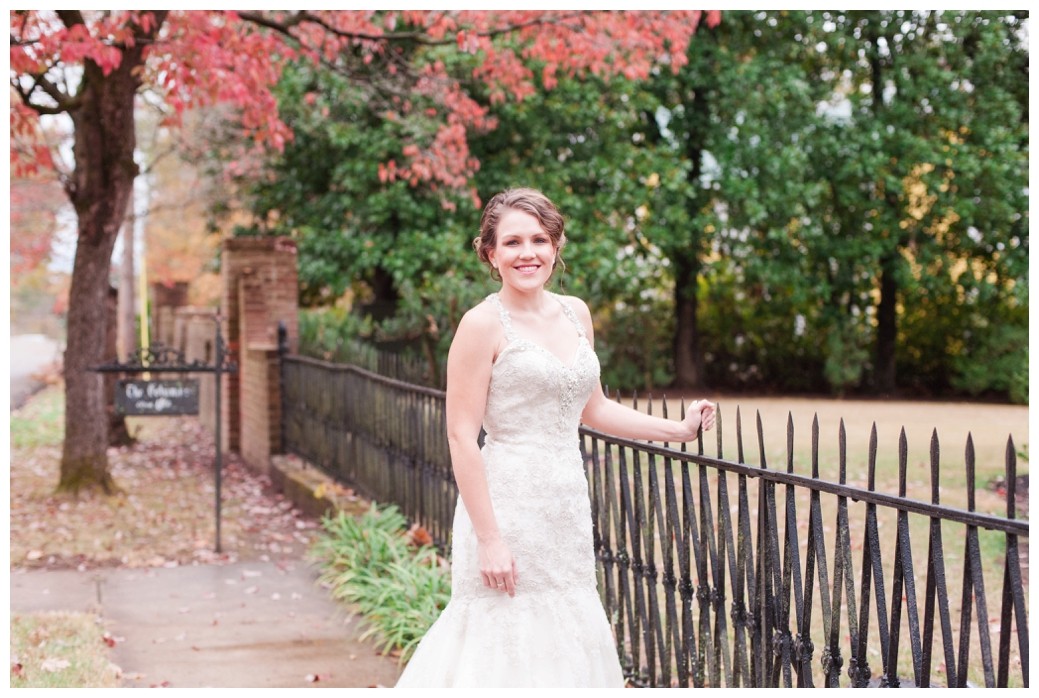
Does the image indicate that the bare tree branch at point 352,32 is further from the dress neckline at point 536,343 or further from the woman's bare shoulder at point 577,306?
the dress neckline at point 536,343

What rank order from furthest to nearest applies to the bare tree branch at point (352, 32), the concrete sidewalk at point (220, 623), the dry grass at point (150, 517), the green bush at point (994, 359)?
the green bush at point (994, 359) → the bare tree branch at point (352, 32) → the dry grass at point (150, 517) → the concrete sidewalk at point (220, 623)

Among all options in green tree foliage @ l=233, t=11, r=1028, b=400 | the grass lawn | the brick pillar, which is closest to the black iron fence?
the grass lawn

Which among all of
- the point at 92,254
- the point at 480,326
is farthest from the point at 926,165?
the point at 480,326

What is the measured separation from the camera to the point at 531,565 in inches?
128

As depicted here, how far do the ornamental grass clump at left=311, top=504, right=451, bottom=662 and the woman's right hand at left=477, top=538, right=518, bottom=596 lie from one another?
201cm

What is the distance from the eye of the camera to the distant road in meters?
23.8

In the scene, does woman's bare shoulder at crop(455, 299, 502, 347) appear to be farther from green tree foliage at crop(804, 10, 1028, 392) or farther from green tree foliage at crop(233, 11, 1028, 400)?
green tree foliage at crop(804, 10, 1028, 392)

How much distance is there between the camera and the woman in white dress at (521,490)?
3.09 m

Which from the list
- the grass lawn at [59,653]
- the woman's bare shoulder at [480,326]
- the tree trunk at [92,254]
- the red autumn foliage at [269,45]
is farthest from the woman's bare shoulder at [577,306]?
the tree trunk at [92,254]

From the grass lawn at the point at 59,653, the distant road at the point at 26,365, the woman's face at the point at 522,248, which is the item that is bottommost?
the distant road at the point at 26,365

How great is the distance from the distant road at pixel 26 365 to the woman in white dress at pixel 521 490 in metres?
19.7

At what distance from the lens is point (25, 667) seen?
4895 millimetres
